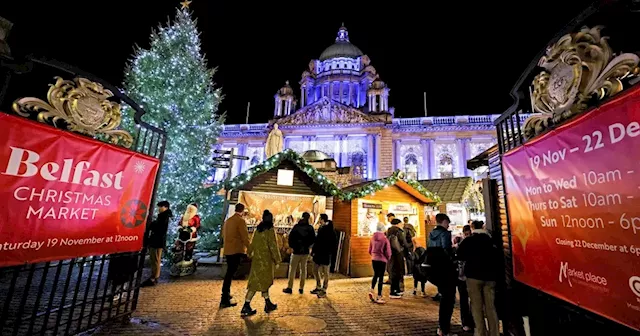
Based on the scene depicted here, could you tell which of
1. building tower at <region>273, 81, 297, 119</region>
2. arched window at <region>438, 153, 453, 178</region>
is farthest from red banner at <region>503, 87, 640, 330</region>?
building tower at <region>273, 81, 297, 119</region>

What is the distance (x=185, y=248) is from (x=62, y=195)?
228 inches

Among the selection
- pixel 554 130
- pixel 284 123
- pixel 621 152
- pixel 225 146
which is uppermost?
pixel 284 123

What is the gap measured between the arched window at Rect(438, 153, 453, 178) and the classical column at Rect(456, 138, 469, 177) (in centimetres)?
110

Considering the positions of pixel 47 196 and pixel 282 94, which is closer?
pixel 47 196

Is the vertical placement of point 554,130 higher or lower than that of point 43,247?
higher

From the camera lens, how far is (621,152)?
2230 millimetres

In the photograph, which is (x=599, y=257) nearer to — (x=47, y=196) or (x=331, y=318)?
(x=331, y=318)

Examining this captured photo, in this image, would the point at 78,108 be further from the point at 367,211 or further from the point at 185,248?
the point at 367,211

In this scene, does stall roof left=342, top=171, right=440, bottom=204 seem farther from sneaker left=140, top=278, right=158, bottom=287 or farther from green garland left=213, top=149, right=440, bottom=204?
sneaker left=140, top=278, right=158, bottom=287

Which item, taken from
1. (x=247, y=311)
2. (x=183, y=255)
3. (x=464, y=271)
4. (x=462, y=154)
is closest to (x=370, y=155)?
(x=462, y=154)

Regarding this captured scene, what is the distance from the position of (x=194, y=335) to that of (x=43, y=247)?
2334mm

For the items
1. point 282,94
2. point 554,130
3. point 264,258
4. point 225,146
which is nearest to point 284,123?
point 282,94

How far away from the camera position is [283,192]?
9.86m

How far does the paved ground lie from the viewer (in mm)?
4461
